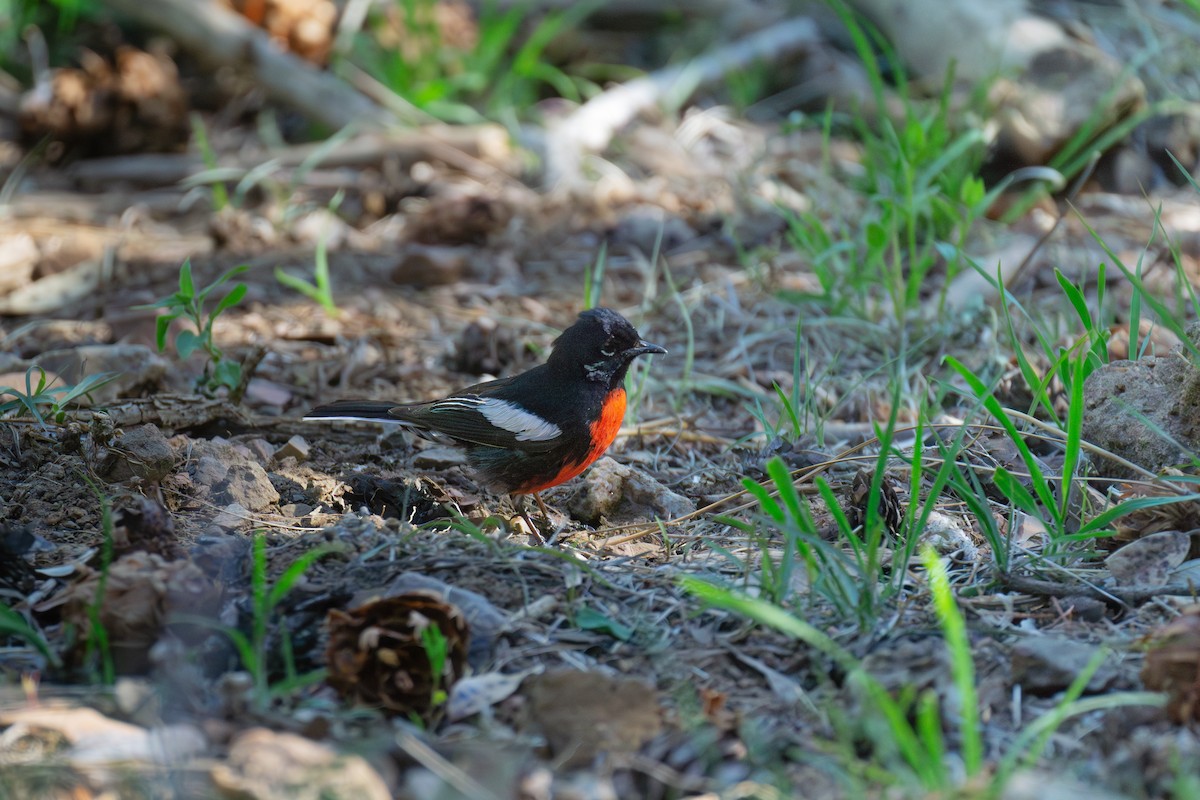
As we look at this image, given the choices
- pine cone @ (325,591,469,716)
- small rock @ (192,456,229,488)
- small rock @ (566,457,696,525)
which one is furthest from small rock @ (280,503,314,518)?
pine cone @ (325,591,469,716)

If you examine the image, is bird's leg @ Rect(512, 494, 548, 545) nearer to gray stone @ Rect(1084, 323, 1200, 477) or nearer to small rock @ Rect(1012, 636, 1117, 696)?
small rock @ Rect(1012, 636, 1117, 696)

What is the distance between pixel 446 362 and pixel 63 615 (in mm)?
2928

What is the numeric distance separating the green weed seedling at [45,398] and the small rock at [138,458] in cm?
23

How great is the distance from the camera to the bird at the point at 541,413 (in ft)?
13.9

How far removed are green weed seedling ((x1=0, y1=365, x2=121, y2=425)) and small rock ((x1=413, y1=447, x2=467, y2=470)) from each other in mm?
1223

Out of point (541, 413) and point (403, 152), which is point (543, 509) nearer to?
point (541, 413)

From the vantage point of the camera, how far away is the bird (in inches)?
167

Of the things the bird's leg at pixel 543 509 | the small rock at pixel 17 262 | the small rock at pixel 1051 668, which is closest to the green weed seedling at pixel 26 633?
the bird's leg at pixel 543 509

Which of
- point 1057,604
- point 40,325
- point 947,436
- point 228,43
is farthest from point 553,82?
point 1057,604

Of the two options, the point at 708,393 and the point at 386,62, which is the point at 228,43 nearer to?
the point at 386,62

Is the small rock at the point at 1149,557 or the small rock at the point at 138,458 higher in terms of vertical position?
the small rock at the point at 1149,557

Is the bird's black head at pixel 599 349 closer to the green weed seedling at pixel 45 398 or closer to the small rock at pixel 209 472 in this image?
the small rock at pixel 209 472

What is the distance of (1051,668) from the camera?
262 centimetres

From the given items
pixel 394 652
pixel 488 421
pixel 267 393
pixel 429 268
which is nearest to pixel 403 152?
pixel 429 268
